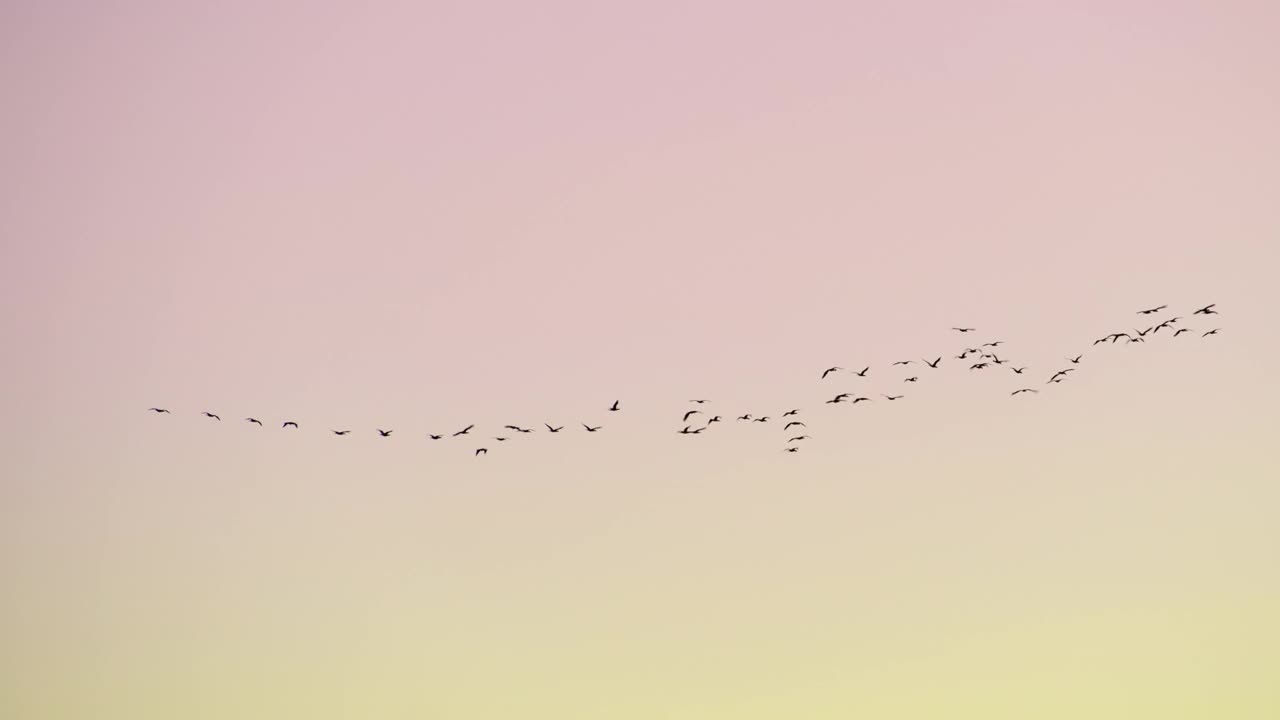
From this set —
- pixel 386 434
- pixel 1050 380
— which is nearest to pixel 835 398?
pixel 1050 380

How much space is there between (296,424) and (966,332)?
10423 millimetres

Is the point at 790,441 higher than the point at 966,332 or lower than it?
lower

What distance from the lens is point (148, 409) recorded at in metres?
23.7

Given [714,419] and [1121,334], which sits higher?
[1121,334]

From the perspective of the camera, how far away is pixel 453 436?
22.9 m

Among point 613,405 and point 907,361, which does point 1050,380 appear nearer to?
point 907,361

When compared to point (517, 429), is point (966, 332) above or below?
above

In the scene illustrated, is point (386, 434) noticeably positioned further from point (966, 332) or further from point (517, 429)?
point (966, 332)

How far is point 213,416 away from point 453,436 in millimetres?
3864

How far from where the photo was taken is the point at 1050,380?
22.8 metres

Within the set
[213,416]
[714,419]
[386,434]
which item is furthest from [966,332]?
[213,416]

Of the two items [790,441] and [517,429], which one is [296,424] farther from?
[790,441]

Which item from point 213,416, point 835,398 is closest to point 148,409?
point 213,416

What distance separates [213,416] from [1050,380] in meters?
13.0
